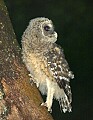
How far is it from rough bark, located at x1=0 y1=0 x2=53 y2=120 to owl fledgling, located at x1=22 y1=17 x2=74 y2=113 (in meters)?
0.35

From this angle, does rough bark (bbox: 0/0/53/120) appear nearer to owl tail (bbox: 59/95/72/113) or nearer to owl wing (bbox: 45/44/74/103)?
owl wing (bbox: 45/44/74/103)

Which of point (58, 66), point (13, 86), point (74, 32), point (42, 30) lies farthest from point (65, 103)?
point (74, 32)

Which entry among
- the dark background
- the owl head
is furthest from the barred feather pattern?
the dark background

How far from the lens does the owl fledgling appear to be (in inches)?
130

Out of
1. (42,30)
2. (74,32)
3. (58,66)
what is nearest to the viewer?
(42,30)

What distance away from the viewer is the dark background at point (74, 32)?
7449 millimetres

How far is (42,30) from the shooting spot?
10.8 feet

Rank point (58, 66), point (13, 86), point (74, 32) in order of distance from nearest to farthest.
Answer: point (13, 86), point (58, 66), point (74, 32)

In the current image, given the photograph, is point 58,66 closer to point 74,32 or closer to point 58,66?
point 58,66

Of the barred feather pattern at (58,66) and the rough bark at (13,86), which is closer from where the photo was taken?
the rough bark at (13,86)

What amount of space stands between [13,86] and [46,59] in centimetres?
70

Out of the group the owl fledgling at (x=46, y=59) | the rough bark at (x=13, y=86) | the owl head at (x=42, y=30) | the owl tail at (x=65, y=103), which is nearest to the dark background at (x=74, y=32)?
the owl tail at (x=65, y=103)

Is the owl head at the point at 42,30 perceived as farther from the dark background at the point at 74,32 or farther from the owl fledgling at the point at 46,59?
the dark background at the point at 74,32

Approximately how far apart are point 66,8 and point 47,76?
447 centimetres
